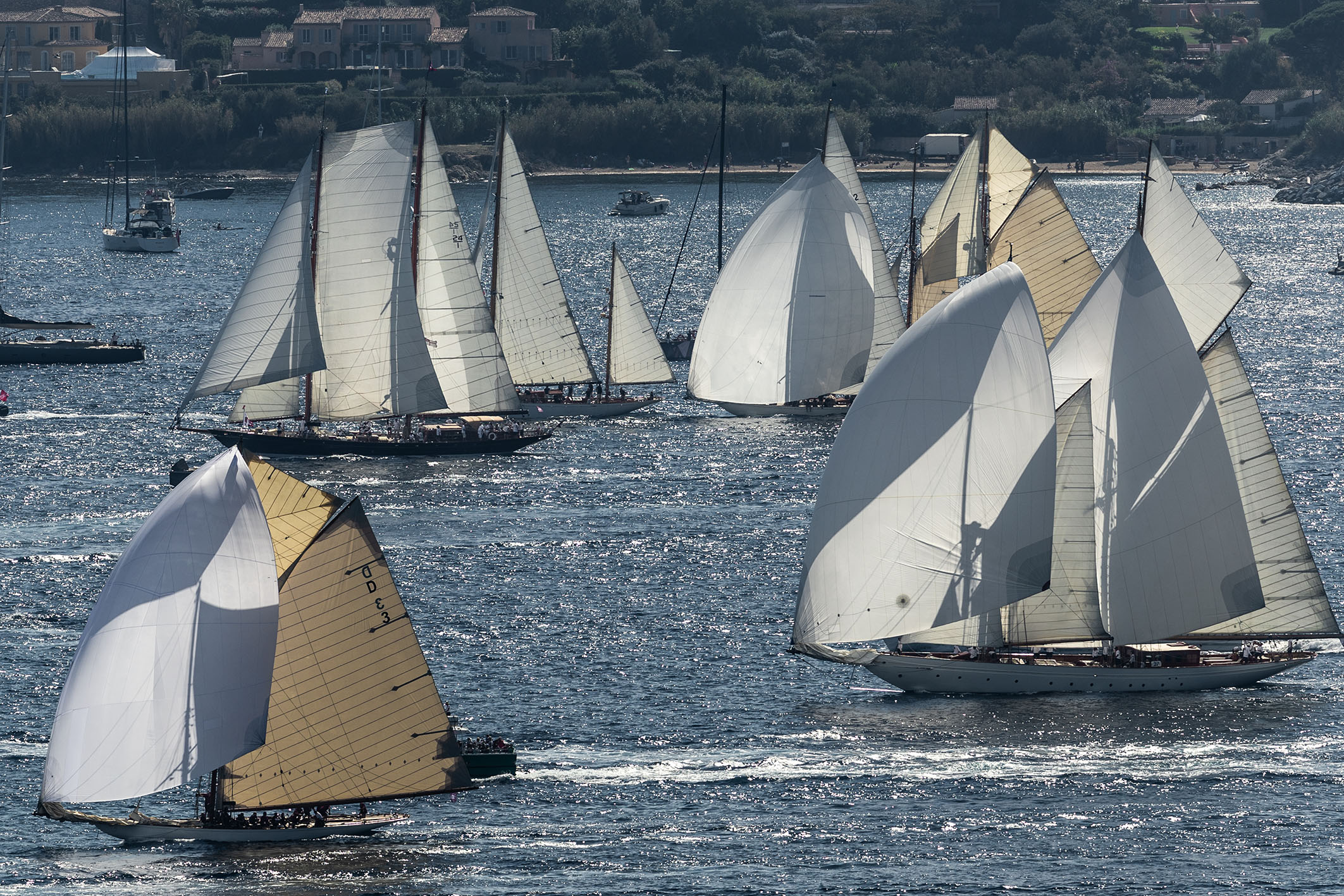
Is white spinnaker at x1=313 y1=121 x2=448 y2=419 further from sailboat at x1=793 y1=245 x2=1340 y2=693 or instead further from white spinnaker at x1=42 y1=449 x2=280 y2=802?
white spinnaker at x1=42 y1=449 x2=280 y2=802

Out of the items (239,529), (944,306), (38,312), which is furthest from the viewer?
(38,312)

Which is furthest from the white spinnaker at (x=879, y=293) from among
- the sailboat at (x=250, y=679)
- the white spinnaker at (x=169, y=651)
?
the white spinnaker at (x=169, y=651)

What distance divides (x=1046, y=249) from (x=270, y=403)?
131 feet

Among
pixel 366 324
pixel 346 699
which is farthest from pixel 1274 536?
pixel 366 324

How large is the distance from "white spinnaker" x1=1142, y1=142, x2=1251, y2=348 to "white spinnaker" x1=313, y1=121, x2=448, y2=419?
4402 cm

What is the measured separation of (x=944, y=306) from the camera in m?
71.3

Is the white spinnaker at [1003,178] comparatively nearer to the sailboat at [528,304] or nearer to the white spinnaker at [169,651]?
the sailboat at [528,304]

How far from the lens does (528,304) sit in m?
124

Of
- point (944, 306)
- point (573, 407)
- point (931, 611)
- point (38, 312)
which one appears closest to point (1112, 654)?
point (931, 611)

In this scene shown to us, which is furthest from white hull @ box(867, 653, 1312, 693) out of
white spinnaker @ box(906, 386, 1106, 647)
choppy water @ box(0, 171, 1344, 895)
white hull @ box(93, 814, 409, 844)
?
white hull @ box(93, 814, 409, 844)

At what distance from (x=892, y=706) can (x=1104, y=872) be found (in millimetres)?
14463

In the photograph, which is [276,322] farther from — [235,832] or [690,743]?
[235,832]

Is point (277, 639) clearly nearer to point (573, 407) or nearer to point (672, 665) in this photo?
point (672, 665)

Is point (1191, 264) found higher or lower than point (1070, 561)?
higher
